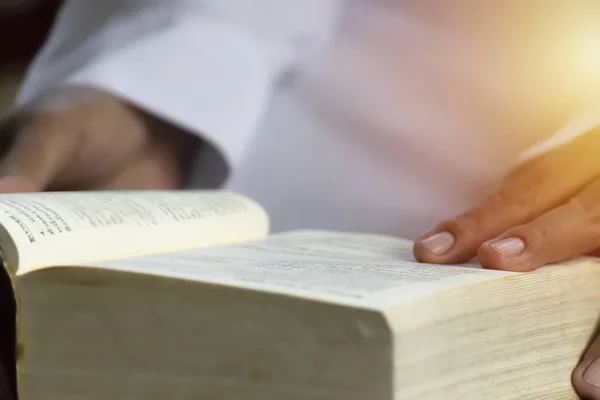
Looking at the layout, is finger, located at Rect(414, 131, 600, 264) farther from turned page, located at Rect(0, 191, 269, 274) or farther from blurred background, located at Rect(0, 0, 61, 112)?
blurred background, located at Rect(0, 0, 61, 112)

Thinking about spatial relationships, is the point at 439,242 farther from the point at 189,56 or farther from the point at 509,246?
the point at 189,56

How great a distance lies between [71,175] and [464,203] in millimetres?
339

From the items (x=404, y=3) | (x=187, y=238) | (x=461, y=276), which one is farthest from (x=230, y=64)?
(x=461, y=276)

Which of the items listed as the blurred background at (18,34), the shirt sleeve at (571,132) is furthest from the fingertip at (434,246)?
the blurred background at (18,34)

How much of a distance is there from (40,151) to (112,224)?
20 centimetres

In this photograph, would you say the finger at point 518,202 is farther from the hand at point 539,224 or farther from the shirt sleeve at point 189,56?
the shirt sleeve at point 189,56

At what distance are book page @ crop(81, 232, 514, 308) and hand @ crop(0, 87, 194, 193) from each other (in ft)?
0.71

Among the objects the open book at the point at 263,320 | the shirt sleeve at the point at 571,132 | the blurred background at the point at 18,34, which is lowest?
the blurred background at the point at 18,34

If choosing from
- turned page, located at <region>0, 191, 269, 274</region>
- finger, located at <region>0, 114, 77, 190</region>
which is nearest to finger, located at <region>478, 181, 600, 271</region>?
turned page, located at <region>0, 191, 269, 274</region>

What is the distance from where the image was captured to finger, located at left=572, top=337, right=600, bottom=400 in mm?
324

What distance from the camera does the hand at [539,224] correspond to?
342 mm

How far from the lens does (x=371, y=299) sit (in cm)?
25

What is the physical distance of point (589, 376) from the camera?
0.33 meters

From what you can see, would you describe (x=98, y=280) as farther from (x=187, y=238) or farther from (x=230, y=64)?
(x=230, y=64)
